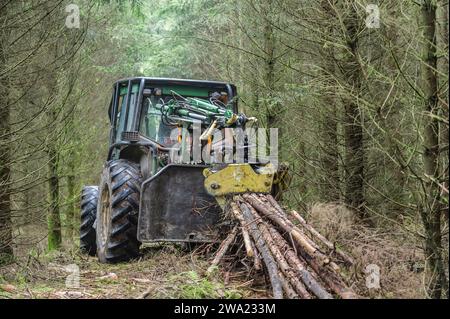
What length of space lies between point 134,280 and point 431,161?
142 inches

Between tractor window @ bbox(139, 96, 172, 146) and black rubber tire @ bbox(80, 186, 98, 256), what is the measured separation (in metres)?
2.05

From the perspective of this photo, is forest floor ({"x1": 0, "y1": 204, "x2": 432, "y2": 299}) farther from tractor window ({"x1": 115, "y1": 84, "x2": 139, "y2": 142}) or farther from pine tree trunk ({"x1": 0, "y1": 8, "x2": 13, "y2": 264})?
tractor window ({"x1": 115, "y1": 84, "x2": 139, "y2": 142})

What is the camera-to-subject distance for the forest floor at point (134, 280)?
6.50m

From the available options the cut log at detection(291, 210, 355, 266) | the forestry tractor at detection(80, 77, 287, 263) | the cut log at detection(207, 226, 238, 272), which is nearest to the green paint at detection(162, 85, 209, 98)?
the forestry tractor at detection(80, 77, 287, 263)

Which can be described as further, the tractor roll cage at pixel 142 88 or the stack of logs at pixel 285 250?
the tractor roll cage at pixel 142 88

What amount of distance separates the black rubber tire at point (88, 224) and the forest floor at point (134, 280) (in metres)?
1.70

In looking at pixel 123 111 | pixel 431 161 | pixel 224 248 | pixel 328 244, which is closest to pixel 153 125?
pixel 123 111

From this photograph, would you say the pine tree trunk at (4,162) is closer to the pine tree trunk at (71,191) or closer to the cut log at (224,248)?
the cut log at (224,248)

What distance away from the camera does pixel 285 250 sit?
22.1 ft

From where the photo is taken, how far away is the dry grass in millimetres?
6086

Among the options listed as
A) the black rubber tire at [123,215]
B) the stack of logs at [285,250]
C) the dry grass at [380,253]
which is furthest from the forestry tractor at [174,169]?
the dry grass at [380,253]

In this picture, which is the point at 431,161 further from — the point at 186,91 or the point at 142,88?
the point at 142,88

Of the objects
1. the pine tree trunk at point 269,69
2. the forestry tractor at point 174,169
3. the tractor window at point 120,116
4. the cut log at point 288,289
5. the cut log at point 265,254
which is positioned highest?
the pine tree trunk at point 269,69

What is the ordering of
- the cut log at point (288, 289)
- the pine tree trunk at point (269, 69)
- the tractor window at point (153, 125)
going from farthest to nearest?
the pine tree trunk at point (269, 69) < the tractor window at point (153, 125) < the cut log at point (288, 289)
